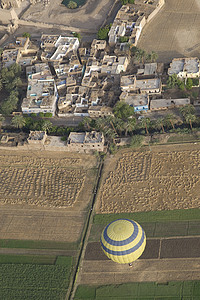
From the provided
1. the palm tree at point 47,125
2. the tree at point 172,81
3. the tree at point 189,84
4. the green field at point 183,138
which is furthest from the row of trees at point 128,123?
the tree at point 172,81

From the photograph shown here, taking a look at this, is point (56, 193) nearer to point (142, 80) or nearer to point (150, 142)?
point (150, 142)

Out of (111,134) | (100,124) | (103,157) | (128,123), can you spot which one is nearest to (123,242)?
(103,157)

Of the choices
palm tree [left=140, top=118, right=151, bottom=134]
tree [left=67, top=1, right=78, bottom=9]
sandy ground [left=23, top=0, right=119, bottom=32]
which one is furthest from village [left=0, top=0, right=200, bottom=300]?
tree [left=67, top=1, right=78, bottom=9]

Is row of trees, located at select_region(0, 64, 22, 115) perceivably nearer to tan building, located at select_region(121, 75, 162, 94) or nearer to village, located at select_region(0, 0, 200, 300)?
village, located at select_region(0, 0, 200, 300)

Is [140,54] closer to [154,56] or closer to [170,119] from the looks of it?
[154,56]

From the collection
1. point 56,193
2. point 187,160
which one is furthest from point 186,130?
point 56,193

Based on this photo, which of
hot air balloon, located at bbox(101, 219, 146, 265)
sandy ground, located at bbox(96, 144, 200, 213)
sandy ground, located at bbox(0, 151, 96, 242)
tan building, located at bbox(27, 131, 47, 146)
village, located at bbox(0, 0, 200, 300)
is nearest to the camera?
hot air balloon, located at bbox(101, 219, 146, 265)
